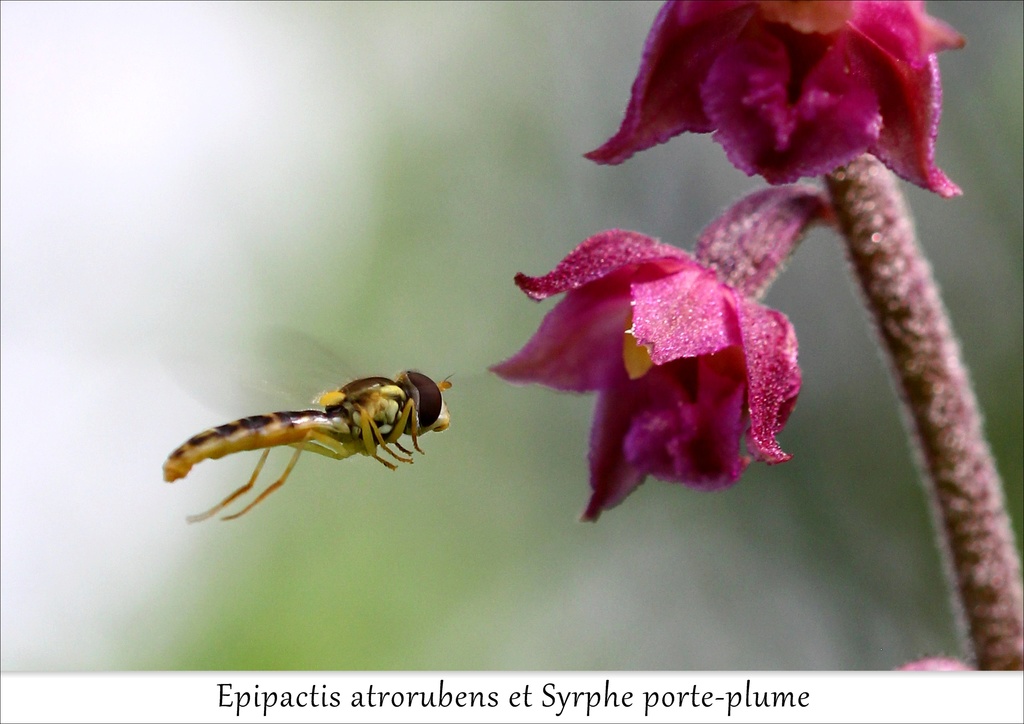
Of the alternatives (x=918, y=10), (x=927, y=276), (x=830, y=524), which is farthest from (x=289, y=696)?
(x=830, y=524)

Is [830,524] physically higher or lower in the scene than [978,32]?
lower

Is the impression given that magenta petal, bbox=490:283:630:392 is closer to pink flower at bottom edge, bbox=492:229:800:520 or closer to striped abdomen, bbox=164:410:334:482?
pink flower at bottom edge, bbox=492:229:800:520

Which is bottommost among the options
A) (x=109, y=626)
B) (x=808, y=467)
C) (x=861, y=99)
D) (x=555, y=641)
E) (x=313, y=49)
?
(x=555, y=641)

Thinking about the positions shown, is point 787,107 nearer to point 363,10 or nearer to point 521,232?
point 521,232

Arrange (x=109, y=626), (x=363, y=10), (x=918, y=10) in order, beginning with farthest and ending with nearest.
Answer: (x=363, y=10)
(x=109, y=626)
(x=918, y=10)

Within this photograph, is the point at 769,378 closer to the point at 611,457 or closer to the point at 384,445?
the point at 611,457

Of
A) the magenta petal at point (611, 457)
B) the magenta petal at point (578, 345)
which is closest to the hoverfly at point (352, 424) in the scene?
the magenta petal at point (578, 345)

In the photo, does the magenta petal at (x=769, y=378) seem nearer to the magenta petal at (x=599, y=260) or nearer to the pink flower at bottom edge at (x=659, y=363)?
the pink flower at bottom edge at (x=659, y=363)
